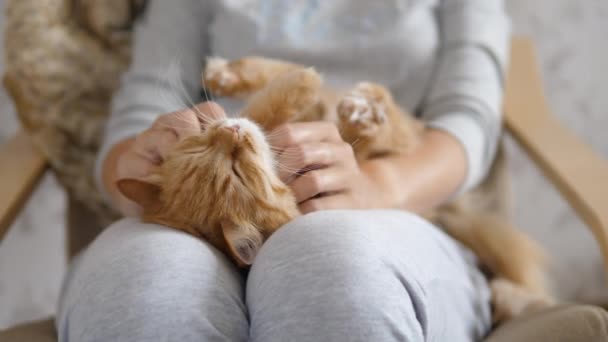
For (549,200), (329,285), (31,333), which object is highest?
(329,285)

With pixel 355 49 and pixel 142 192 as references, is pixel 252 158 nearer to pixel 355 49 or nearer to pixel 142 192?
pixel 142 192

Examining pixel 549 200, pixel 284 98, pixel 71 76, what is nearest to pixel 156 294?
pixel 284 98

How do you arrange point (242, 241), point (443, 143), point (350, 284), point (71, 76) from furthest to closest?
point (71, 76) < point (443, 143) < point (242, 241) < point (350, 284)

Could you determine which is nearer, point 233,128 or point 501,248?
point 233,128

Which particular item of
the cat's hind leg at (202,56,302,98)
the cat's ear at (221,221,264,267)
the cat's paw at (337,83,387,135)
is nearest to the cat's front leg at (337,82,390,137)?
the cat's paw at (337,83,387,135)

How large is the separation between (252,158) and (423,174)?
36cm

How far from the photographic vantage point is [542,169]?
1.10 meters

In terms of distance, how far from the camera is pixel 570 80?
5.99 feet

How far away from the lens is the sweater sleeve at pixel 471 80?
1099mm

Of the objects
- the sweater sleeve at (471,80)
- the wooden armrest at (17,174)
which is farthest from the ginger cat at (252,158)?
the wooden armrest at (17,174)

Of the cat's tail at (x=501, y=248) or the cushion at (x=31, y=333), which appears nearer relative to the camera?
the cushion at (x=31, y=333)

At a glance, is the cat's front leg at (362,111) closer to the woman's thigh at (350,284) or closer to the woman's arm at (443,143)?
the woman's arm at (443,143)

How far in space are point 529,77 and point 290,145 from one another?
0.81m

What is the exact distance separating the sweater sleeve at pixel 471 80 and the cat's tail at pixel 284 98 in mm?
365
